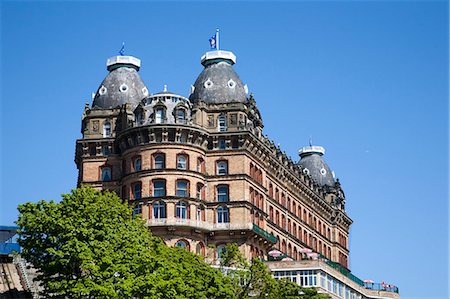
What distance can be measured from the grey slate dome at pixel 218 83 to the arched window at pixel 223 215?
43.3 ft

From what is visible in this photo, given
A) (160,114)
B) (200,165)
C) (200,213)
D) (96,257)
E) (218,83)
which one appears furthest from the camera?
(218,83)

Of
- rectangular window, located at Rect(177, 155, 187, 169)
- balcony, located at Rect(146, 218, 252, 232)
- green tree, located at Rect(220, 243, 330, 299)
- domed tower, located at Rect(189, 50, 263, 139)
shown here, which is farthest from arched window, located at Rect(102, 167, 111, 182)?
green tree, located at Rect(220, 243, 330, 299)

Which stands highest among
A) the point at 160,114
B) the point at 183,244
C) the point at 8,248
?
the point at 160,114

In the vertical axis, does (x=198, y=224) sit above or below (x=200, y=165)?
below

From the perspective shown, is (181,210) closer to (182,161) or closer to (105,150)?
(182,161)

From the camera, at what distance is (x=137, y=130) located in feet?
392

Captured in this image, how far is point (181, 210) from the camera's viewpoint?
117 m

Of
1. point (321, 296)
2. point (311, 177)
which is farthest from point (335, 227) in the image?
point (321, 296)

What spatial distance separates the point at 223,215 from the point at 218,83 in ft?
55.0

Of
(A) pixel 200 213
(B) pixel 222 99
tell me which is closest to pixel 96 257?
(A) pixel 200 213

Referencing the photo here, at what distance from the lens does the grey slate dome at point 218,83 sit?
125875 millimetres

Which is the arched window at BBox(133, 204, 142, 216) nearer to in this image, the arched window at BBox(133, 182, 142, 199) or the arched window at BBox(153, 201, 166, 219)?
the arched window at BBox(133, 182, 142, 199)

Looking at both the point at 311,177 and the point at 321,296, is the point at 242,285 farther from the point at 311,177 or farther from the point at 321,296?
the point at 311,177

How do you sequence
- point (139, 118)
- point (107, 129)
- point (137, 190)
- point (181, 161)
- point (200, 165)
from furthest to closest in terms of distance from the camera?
point (107, 129), point (200, 165), point (139, 118), point (181, 161), point (137, 190)
